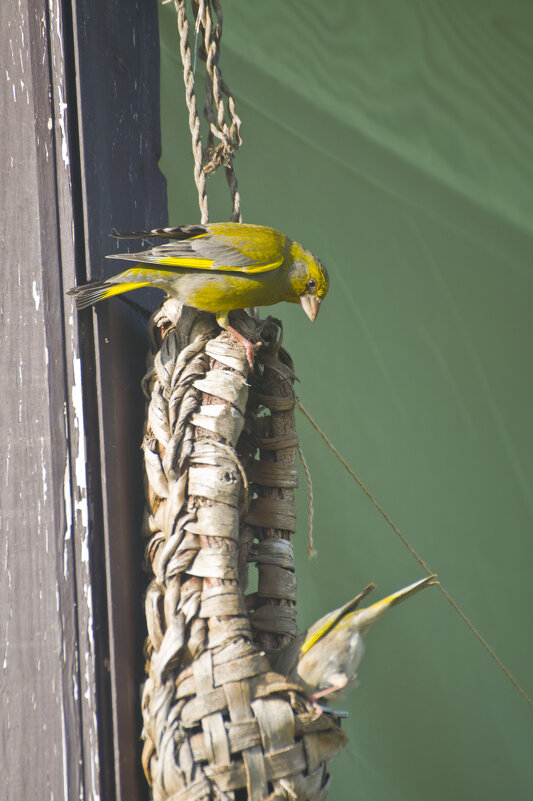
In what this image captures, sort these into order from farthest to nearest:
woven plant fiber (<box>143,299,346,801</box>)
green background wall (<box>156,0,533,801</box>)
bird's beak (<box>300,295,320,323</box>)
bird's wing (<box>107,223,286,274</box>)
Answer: green background wall (<box>156,0,533,801</box>)
bird's beak (<box>300,295,320,323</box>)
bird's wing (<box>107,223,286,274</box>)
woven plant fiber (<box>143,299,346,801</box>)

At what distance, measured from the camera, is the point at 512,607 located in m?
2.32

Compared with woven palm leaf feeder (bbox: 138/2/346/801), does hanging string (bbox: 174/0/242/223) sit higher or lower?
higher

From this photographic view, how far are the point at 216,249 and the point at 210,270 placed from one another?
47mm

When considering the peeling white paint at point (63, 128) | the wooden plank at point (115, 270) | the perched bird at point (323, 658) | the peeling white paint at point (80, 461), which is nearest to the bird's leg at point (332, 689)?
the perched bird at point (323, 658)

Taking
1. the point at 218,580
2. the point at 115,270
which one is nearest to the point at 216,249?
the point at 115,270

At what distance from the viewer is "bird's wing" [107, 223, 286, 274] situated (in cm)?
114

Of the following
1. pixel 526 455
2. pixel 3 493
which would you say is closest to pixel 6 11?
pixel 3 493

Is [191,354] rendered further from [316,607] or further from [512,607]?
[512,607]

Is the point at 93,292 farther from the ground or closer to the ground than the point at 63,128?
closer to the ground

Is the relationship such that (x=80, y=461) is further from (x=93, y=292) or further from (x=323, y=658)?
(x=323, y=658)

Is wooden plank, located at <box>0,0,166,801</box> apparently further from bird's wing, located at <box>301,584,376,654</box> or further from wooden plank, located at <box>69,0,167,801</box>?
bird's wing, located at <box>301,584,376,654</box>

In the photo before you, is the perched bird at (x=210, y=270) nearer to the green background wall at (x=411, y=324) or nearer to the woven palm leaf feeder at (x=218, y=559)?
the woven palm leaf feeder at (x=218, y=559)

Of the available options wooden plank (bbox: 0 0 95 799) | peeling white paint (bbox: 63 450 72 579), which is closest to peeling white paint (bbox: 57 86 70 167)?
wooden plank (bbox: 0 0 95 799)

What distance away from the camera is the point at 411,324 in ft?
7.48
